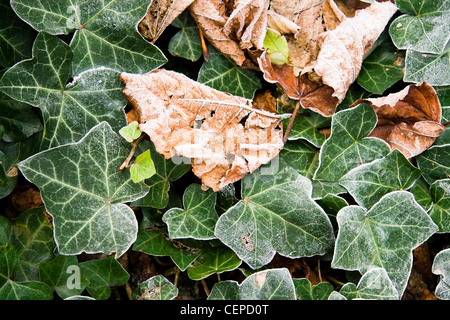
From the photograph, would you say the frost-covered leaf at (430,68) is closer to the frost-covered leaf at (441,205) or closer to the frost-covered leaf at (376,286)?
the frost-covered leaf at (441,205)

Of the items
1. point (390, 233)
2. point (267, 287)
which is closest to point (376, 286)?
point (390, 233)

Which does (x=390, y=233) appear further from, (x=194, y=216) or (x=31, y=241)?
(x=31, y=241)

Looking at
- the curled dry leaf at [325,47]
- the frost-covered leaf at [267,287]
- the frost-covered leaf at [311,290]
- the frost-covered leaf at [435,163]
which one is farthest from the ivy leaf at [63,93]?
the frost-covered leaf at [435,163]

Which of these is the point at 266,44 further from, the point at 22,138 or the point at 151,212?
the point at 22,138

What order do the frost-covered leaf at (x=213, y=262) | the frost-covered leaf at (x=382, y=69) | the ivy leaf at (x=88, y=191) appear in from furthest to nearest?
the frost-covered leaf at (x=382, y=69) < the frost-covered leaf at (x=213, y=262) < the ivy leaf at (x=88, y=191)

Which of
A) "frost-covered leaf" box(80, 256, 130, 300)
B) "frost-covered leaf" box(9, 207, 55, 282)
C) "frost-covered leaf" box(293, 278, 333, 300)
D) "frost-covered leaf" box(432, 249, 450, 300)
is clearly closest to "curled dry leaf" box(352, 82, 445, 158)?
"frost-covered leaf" box(432, 249, 450, 300)
